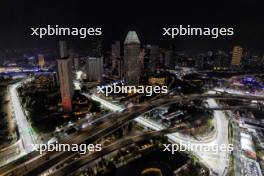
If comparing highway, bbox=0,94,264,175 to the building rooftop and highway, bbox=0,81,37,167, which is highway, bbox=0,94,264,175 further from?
the building rooftop

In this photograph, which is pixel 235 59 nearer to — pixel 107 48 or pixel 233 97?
pixel 233 97

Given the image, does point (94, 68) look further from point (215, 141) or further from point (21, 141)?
point (215, 141)

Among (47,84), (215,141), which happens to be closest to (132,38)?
(47,84)

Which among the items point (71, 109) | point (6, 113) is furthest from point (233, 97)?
point (6, 113)

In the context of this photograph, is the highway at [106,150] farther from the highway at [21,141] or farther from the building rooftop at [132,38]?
the building rooftop at [132,38]

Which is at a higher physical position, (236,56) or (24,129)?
(236,56)
